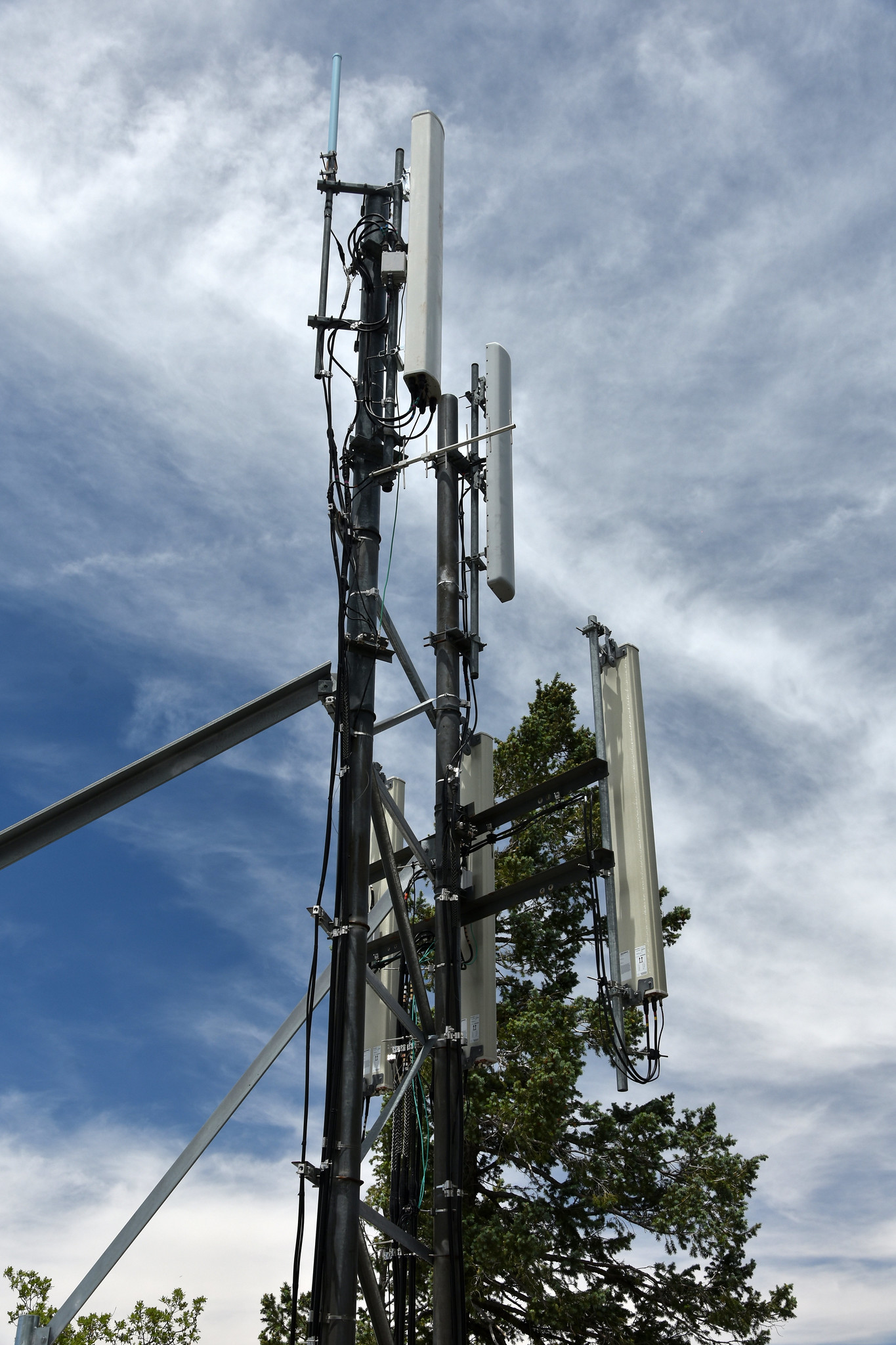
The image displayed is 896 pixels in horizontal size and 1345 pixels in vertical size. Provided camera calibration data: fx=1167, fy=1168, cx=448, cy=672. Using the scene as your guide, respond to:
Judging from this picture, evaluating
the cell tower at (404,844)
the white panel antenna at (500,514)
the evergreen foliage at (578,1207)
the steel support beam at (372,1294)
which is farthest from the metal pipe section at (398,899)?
the evergreen foliage at (578,1207)

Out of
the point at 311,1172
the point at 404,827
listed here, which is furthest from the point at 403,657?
the point at 311,1172

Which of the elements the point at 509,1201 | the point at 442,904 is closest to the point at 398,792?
the point at 442,904

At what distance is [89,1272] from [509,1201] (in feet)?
36.7

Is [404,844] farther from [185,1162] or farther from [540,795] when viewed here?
[185,1162]

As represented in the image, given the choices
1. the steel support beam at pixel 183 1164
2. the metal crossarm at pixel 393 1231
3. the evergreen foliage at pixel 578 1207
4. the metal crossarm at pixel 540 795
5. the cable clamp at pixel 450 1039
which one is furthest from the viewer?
the evergreen foliage at pixel 578 1207

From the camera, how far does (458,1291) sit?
25.7 ft

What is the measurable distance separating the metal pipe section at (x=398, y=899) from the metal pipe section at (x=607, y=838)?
134 cm

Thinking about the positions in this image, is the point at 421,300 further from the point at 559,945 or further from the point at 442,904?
the point at 559,945

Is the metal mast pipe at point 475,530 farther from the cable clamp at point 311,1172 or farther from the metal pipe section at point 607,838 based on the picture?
the cable clamp at point 311,1172

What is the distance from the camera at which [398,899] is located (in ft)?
25.7

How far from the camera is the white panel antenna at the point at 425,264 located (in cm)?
794

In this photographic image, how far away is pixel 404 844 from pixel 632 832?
254 cm

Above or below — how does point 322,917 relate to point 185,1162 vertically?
above

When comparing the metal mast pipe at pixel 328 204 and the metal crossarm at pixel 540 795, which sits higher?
the metal mast pipe at pixel 328 204
